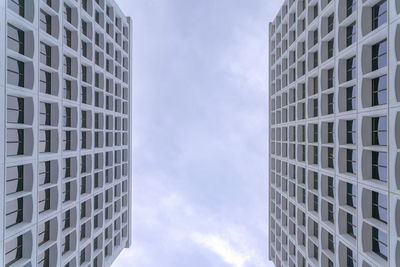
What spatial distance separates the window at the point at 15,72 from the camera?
682 inches

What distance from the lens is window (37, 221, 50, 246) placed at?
2099 centimetres

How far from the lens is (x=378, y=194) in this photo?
1739cm

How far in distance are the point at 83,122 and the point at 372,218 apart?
2990 centimetres

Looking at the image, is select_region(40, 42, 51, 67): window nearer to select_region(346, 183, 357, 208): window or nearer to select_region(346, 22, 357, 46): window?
select_region(346, 22, 357, 46): window

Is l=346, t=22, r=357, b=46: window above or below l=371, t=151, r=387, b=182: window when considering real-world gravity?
above

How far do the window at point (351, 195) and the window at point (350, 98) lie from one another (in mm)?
6802

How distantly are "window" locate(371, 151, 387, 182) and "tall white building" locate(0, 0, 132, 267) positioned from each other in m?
26.2

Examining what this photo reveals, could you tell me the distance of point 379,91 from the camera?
56.9 ft

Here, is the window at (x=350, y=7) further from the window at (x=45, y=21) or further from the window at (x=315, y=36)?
the window at (x=45, y=21)

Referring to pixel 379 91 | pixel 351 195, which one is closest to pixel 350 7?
pixel 379 91

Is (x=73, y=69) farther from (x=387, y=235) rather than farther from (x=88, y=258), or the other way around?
(x=387, y=235)

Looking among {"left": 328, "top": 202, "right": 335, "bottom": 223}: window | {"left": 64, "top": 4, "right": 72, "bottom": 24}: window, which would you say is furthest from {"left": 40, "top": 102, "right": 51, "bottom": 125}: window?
{"left": 328, "top": 202, "right": 335, "bottom": 223}: window

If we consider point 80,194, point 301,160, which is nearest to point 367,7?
point 301,160

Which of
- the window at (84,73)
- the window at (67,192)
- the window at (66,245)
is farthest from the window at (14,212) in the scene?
the window at (84,73)
